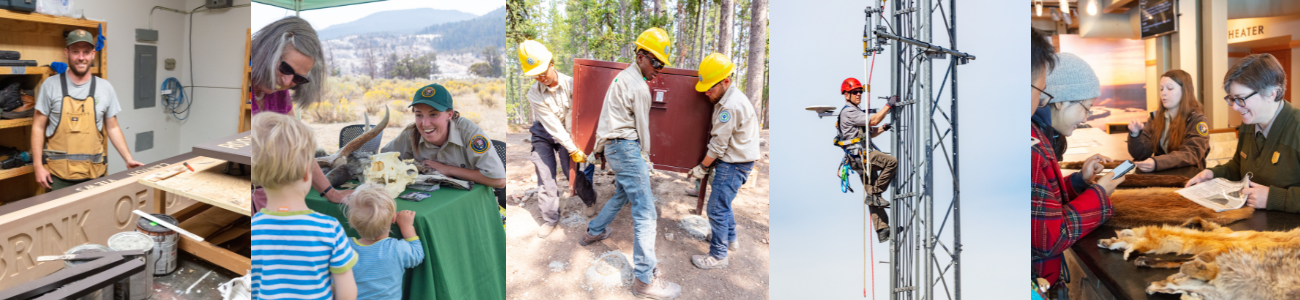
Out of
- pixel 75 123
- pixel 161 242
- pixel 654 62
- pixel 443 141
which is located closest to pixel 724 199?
pixel 654 62

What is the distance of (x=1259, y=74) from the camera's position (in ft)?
8.64

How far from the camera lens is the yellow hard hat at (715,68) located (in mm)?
2662

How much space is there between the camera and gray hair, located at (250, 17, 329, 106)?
2.32 meters

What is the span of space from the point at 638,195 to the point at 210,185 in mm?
2699

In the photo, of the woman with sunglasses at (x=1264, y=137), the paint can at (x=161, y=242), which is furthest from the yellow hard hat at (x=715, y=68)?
the paint can at (x=161, y=242)

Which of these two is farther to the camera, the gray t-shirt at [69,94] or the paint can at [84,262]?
the gray t-shirt at [69,94]

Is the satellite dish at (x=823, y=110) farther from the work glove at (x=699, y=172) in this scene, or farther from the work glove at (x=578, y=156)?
the work glove at (x=578, y=156)

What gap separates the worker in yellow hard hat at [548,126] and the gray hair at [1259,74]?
3037 mm

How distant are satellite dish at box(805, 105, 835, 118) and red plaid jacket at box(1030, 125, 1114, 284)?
96 centimetres

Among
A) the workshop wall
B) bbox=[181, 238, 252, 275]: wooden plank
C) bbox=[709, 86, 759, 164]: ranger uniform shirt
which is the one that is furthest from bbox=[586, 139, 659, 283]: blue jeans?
the workshop wall

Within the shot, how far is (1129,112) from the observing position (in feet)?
8.77

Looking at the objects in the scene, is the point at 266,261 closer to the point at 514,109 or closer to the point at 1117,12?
the point at 514,109

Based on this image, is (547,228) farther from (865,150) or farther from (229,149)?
(229,149)

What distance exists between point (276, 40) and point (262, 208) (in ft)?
2.24
